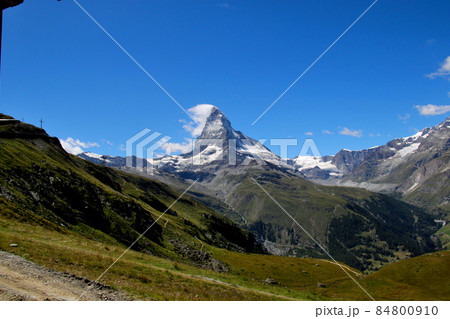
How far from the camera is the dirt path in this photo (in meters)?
17.2

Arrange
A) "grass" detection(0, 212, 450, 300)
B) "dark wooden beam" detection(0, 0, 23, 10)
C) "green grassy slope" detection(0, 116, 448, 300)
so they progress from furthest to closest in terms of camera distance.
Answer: "green grassy slope" detection(0, 116, 448, 300) < "grass" detection(0, 212, 450, 300) < "dark wooden beam" detection(0, 0, 23, 10)

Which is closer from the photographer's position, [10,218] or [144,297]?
[144,297]

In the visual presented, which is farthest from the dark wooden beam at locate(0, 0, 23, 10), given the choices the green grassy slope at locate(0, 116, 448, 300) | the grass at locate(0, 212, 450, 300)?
the grass at locate(0, 212, 450, 300)

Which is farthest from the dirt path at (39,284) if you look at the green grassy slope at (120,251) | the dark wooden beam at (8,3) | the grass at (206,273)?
the dark wooden beam at (8,3)

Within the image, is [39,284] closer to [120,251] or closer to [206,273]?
[120,251]

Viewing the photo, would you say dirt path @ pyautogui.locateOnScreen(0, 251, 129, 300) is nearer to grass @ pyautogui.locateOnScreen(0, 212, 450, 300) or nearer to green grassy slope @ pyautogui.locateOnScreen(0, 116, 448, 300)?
grass @ pyautogui.locateOnScreen(0, 212, 450, 300)

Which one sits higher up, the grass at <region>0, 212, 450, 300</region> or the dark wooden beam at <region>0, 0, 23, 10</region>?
the dark wooden beam at <region>0, 0, 23, 10</region>

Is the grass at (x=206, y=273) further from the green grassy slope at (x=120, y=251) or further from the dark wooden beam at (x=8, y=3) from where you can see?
the dark wooden beam at (x=8, y=3)

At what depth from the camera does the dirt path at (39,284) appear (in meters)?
17.2

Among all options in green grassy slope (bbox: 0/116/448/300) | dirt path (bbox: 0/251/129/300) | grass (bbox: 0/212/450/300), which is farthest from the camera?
green grassy slope (bbox: 0/116/448/300)
